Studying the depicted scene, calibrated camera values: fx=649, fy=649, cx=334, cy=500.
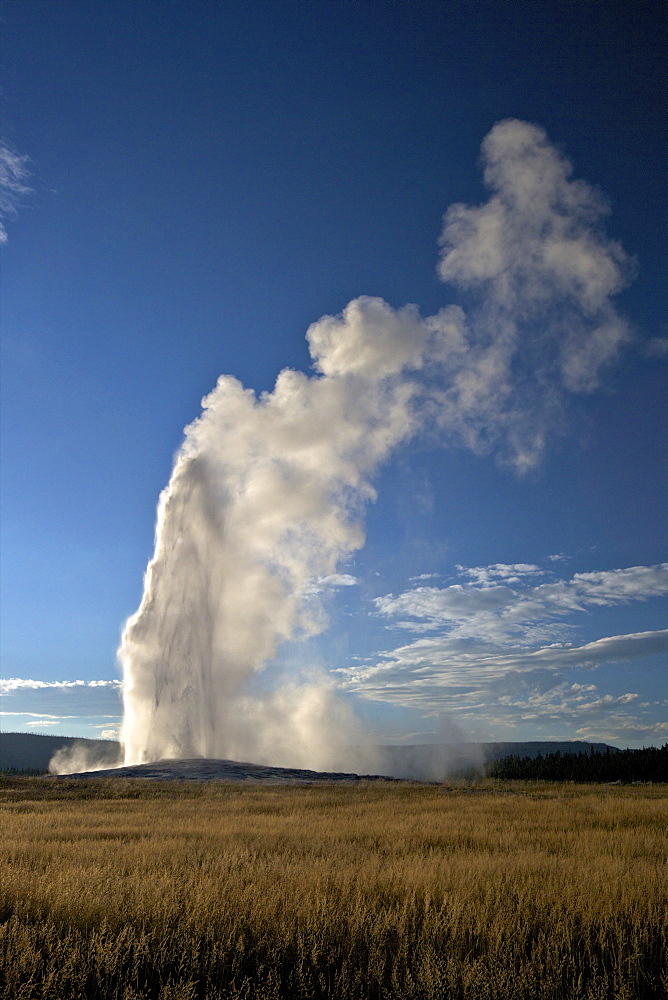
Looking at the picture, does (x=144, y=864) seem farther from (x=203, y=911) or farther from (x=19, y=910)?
(x=203, y=911)

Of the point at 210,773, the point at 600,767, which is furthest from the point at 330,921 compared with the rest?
the point at 600,767

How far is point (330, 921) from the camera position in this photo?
6.62 meters

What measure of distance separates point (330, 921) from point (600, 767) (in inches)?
3919

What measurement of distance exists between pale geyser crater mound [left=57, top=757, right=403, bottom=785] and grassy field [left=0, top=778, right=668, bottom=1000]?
28.6 meters

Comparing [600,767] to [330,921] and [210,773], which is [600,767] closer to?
[210,773]

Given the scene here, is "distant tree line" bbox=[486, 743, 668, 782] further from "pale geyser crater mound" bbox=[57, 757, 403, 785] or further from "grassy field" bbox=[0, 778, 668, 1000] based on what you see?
"grassy field" bbox=[0, 778, 668, 1000]

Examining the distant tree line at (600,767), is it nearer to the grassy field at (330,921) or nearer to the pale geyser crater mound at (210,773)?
the pale geyser crater mound at (210,773)

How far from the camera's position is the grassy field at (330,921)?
5418 millimetres

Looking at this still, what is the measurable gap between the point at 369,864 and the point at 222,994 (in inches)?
186

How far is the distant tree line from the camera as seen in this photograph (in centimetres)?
8631

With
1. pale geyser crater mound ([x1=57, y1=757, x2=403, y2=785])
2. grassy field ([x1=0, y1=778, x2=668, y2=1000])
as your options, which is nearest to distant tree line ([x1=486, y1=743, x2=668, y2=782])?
pale geyser crater mound ([x1=57, y1=757, x2=403, y2=785])

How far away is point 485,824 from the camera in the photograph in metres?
16.5

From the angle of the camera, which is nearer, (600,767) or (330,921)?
(330,921)

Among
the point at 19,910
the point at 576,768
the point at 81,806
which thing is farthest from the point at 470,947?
the point at 576,768
